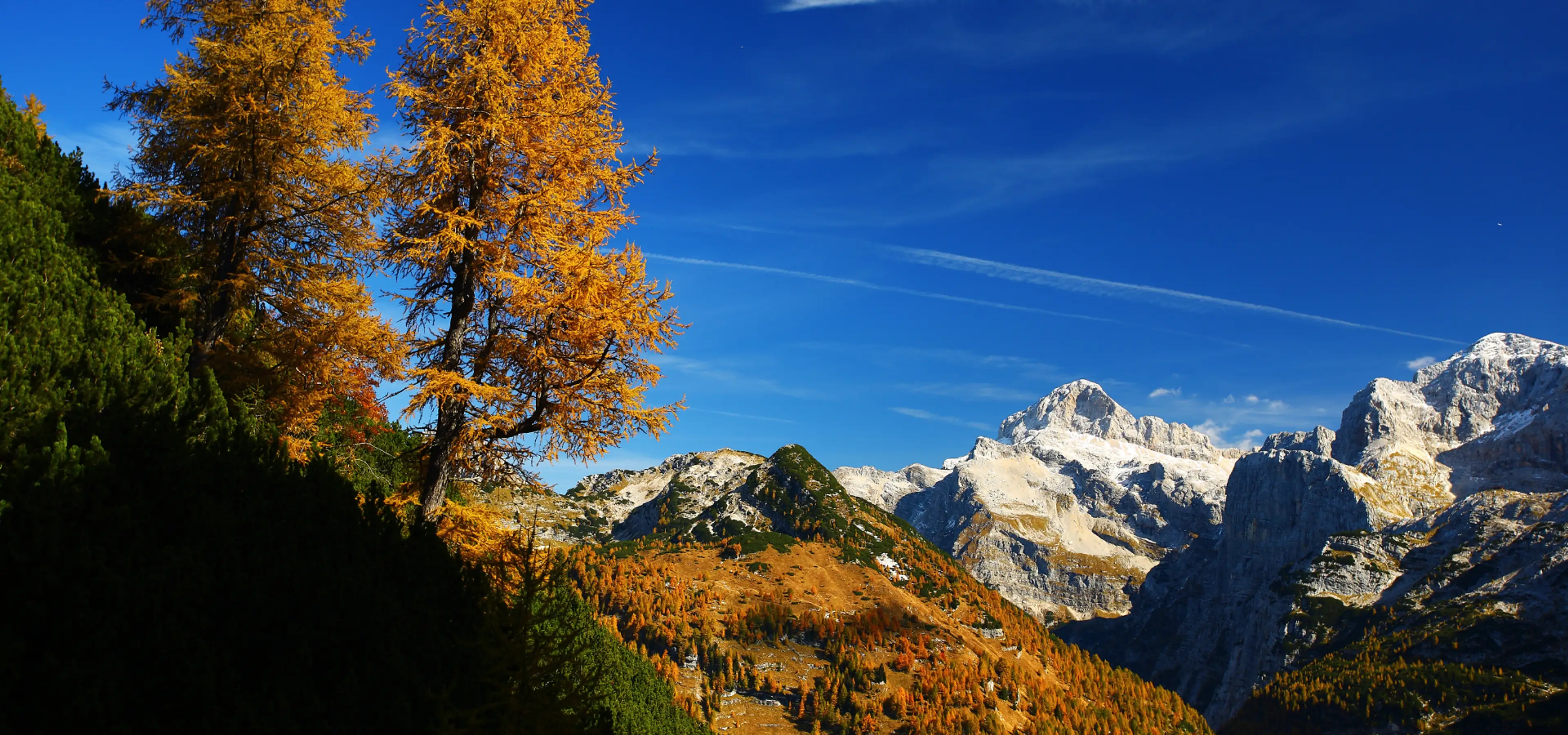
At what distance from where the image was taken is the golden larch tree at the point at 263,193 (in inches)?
719

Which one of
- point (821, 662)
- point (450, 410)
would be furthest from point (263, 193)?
point (821, 662)

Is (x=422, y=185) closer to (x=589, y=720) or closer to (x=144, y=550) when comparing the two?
(x=144, y=550)

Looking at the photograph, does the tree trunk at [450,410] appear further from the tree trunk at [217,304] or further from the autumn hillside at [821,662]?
the autumn hillside at [821,662]

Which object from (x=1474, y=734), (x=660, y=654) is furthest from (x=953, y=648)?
(x=1474, y=734)

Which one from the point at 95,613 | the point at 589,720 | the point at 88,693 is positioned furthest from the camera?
the point at 589,720

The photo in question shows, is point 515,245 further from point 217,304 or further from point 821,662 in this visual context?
point 821,662

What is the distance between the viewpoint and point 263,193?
18.7 meters

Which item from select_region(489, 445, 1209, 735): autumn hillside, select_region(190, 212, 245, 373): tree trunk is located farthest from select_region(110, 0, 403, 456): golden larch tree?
select_region(489, 445, 1209, 735): autumn hillside

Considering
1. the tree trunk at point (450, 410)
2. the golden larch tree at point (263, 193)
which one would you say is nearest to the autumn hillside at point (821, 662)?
the golden larch tree at point (263, 193)

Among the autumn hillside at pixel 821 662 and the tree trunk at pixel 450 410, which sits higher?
the tree trunk at pixel 450 410

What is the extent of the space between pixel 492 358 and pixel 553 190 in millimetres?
3564

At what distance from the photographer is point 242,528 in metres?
10.3

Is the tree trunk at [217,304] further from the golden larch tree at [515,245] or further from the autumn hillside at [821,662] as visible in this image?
the autumn hillside at [821,662]

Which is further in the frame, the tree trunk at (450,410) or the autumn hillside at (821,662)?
the autumn hillside at (821,662)
